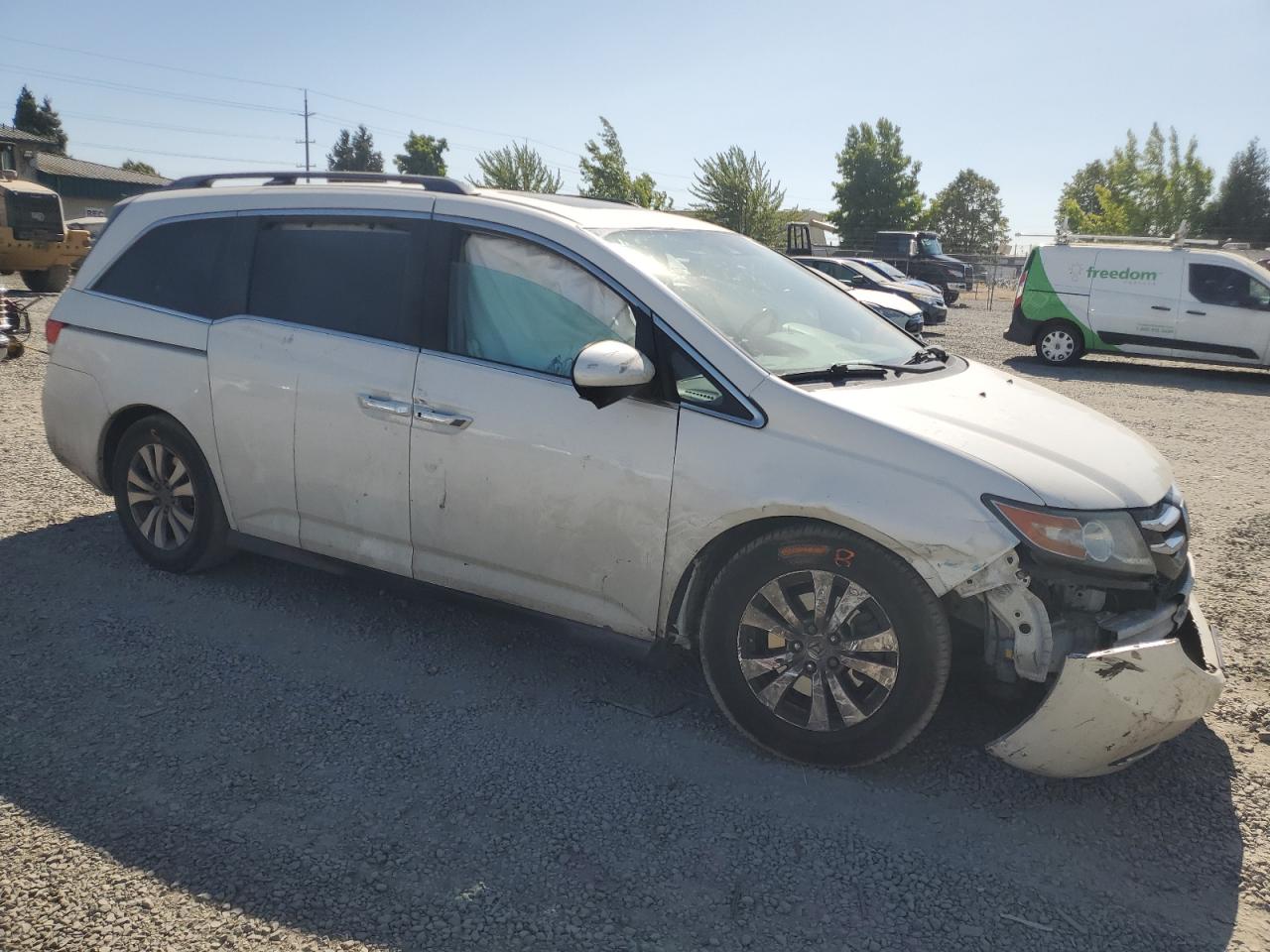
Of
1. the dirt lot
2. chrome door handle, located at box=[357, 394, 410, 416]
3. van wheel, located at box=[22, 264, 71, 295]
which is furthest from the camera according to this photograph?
van wheel, located at box=[22, 264, 71, 295]

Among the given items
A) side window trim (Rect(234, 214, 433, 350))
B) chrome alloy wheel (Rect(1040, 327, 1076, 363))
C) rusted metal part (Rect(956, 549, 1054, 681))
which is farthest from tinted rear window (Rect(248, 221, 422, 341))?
chrome alloy wheel (Rect(1040, 327, 1076, 363))

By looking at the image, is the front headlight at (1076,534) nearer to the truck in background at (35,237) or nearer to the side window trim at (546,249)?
the side window trim at (546,249)

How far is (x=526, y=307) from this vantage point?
12.0ft

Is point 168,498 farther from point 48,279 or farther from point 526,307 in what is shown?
point 48,279

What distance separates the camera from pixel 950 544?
2.88 m

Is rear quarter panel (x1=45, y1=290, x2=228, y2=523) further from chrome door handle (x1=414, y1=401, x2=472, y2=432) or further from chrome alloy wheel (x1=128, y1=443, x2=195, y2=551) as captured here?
chrome door handle (x1=414, y1=401, x2=472, y2=432)

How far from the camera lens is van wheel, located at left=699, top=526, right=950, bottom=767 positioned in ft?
9.75

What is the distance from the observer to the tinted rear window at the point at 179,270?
4.36 metres

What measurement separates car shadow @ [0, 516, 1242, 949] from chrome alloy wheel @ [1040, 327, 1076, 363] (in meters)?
13.4

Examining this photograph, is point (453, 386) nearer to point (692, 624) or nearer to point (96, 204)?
point (692, 624)

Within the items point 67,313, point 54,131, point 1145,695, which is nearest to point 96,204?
point 54,131

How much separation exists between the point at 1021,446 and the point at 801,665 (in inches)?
38.7

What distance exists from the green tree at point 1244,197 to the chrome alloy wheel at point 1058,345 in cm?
5024

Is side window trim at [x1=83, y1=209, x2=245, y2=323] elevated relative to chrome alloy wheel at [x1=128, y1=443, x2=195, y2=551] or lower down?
elevated
